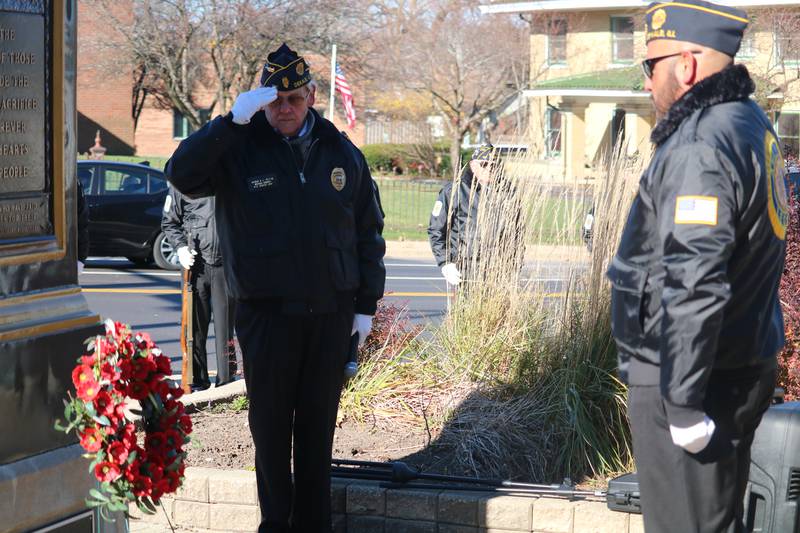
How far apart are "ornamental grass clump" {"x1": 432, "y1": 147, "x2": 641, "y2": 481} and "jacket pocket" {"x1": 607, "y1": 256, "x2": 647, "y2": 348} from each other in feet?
7.22

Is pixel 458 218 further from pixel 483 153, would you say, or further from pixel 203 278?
pixel 203 278

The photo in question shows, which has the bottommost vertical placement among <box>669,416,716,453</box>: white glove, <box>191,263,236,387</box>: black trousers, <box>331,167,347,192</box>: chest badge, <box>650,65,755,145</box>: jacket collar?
<box>191,263,236,387</box>: black trousers

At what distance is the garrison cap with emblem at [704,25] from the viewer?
130 inches

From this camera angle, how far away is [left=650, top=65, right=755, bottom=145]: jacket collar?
10.7 feet

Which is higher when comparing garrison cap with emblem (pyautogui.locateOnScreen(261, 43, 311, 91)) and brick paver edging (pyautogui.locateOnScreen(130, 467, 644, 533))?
garrison cap with emblem (pyautogui.locateOnScreen(261, 43, 311, 91))

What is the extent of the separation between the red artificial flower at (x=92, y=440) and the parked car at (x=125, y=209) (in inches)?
509

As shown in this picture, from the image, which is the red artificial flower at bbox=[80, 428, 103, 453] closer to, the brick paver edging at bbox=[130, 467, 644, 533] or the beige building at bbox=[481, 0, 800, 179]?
the brick paver edging at bbox=[130, 467, 644, 533]

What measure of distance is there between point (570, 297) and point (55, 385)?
3.20 meters

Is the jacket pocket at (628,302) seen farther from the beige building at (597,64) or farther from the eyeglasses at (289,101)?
the beige building at (597,64)

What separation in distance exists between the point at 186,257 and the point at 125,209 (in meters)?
9.00

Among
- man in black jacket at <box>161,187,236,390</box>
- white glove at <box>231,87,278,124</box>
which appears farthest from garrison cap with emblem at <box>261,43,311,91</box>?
man in black jacket at <box>161,187,236,390</box>

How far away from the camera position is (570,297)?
6051 mm

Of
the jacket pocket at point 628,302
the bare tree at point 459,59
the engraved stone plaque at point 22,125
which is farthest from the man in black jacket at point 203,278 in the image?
the bare tree at point 459,59

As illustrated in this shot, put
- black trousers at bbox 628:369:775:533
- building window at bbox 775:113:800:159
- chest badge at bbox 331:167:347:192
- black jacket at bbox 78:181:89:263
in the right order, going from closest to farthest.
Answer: black trousers at bbox 628:369:775:533, chest badge at bbox 331:167:347:192, black jacket at bbox 78:181:89:263, building window at bbox 775:113:800:159
